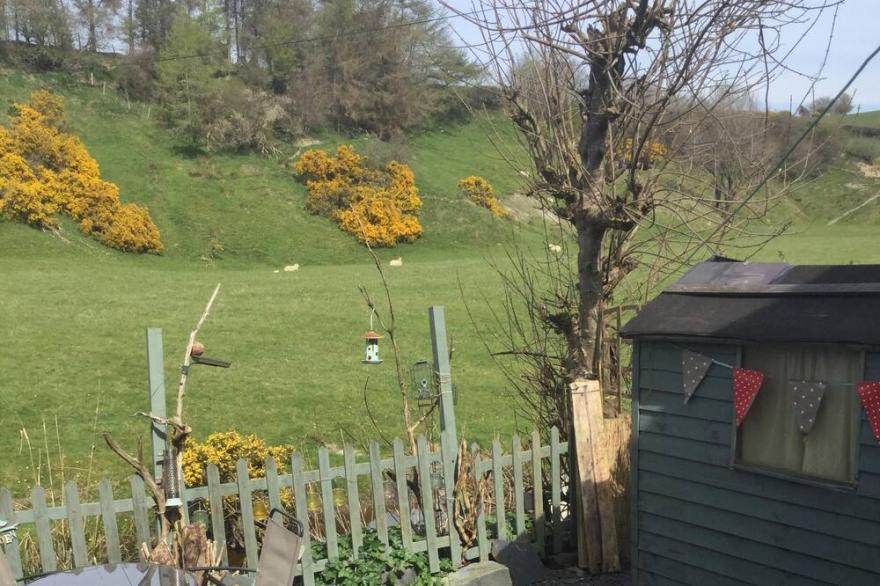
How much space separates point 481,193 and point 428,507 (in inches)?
1392

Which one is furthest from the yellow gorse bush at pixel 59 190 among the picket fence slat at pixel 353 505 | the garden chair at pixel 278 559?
the garden chair at pixel 278 559

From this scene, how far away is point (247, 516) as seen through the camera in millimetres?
Result: 5555

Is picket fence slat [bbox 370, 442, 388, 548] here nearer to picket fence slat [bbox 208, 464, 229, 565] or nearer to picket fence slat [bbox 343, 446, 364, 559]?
picket fence slat [bbox 343, 446, 364, 559]

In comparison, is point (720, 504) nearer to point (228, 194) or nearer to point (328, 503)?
point (328, 503)

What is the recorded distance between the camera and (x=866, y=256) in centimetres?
2791

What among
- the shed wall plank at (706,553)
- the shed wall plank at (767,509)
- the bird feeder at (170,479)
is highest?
the bird feeder at (170,479)

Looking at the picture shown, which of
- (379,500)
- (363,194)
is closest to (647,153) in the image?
(379,500)

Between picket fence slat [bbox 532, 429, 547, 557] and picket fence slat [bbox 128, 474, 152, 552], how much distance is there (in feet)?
10.4

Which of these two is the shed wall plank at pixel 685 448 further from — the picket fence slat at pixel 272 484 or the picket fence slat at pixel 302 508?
the picket fence slat at pixel 272 484

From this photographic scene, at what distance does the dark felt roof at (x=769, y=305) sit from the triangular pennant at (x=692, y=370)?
0.59 ft

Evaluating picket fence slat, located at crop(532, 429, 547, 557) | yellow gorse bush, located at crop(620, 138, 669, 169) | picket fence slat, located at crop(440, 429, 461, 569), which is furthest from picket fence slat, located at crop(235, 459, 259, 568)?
yellow gorse bush, located at crop(620, 138, 669, 169)

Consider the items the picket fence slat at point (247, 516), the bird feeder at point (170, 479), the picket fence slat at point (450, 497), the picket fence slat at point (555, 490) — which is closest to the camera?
the bird feeder at point (170, 479)

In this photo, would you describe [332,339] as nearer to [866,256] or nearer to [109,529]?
[109,529]

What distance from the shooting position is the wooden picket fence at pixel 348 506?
198 inches
